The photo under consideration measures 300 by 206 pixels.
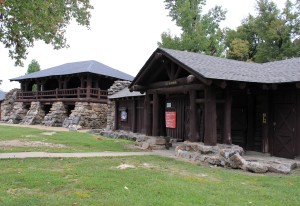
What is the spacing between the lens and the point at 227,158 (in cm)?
1014

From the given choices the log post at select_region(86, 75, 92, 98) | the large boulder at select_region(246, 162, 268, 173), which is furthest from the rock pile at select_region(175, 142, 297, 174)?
the log post at select_region(86, 75, 92, 98)

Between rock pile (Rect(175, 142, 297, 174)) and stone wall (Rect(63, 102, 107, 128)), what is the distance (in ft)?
61.2

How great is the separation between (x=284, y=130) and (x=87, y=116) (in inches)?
844

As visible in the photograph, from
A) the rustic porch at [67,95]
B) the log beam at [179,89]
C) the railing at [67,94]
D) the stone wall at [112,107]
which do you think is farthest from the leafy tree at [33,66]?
the log beam at [179,89]

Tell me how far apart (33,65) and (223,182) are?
6112cm

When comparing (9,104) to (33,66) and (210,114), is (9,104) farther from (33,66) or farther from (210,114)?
(210,114)

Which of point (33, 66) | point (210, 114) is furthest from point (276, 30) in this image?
point (33, 66)

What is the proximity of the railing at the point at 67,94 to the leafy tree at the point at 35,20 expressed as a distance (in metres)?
16.0

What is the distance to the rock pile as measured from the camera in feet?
30.3

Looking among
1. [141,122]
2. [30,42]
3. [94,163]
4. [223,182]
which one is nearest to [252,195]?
[223,182]

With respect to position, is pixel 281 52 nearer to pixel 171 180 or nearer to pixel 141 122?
pixel 141 122

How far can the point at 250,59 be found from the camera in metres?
41.2

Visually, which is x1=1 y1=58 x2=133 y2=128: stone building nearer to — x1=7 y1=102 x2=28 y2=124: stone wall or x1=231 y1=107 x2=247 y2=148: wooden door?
x1=7 y1=102 x2=28 y2=124: stone wall

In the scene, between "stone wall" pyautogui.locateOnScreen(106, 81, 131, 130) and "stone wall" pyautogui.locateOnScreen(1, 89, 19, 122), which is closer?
"stone wall" pyautogui.locateOnScreen(106, 81, 131, 130)
